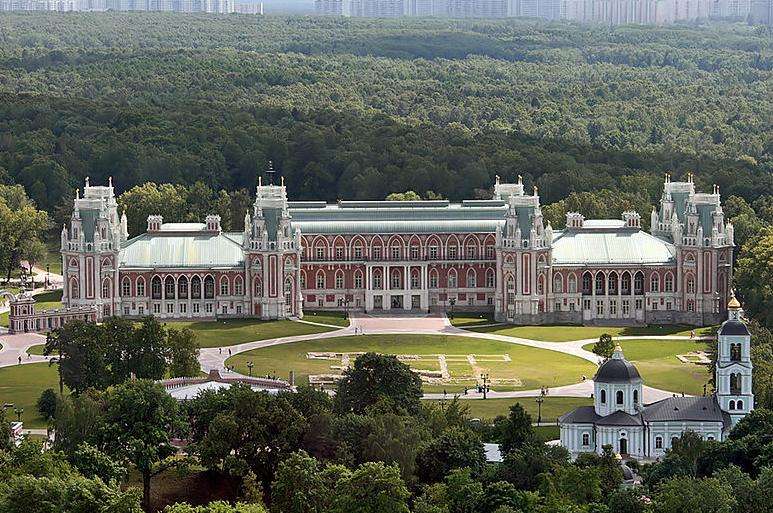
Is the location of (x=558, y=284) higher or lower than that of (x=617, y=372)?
lower

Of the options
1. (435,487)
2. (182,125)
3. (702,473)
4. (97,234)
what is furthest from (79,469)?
(182,125)

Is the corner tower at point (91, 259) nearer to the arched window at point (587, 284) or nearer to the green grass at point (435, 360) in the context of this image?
the green grass at point (435, 360)

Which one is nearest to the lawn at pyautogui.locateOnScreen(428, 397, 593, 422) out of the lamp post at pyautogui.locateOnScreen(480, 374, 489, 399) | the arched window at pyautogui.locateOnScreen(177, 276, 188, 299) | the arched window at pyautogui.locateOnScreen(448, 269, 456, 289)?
the lamp post at pyautogui.locateOnScreen(480, 374, 489, 399)

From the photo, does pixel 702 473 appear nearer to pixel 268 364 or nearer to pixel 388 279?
pixel 268 364

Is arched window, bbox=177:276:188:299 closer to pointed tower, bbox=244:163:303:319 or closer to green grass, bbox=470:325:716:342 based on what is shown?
pointed tower, bbox=244:163:303:319

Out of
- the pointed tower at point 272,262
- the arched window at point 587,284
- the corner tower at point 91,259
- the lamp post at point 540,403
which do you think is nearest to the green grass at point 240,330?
the pointed tower at point 272,262

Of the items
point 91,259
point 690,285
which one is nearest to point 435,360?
point 690,285

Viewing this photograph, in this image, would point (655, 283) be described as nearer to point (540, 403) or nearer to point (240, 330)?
point (240, 330)
